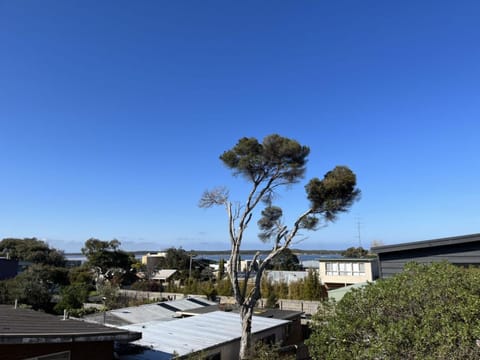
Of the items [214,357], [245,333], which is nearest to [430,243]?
[245,333]

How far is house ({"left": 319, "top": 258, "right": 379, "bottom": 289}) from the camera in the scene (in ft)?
112

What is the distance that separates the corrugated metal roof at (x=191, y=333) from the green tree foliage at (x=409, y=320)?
5712 millimetres

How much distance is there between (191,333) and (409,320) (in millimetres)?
9499

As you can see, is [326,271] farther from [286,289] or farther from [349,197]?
[349,197]

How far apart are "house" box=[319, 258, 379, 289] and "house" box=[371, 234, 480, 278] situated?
2300 cm

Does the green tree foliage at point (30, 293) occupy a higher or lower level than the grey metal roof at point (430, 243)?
lower

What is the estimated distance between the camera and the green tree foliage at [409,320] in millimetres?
4891

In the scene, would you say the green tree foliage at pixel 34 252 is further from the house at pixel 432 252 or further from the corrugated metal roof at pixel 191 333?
the house at pixel 432 252

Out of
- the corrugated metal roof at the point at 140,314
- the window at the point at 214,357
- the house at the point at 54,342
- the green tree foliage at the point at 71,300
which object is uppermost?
the house at the point at 54,342

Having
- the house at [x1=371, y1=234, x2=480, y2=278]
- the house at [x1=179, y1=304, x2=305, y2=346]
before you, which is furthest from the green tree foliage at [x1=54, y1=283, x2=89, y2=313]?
the house at [x1=371, y1=234, x2=480, y2=278]

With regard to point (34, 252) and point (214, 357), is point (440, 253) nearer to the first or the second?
point (214, 357)

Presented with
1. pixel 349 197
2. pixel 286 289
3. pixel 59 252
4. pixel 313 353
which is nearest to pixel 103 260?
pixel 59 252

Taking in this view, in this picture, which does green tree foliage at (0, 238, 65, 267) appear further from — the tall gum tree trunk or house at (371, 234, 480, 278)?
house at (371, 234, 480, 278)

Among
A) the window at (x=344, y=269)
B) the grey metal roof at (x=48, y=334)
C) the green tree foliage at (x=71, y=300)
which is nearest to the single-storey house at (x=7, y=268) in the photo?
the green tree foliage at (x=71, y=300)
